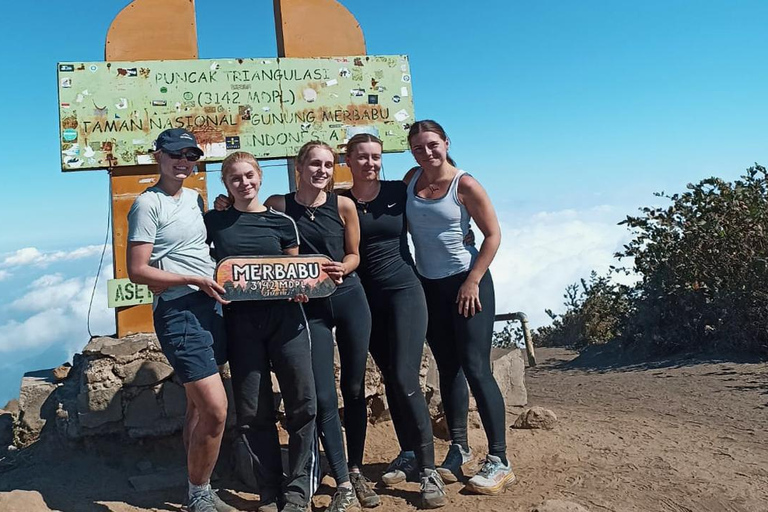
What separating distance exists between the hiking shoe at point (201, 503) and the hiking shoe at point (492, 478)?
4.65ft

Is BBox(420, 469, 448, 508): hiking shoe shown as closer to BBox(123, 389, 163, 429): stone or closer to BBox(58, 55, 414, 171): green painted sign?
BBox(123, 389, 163, 429): stone

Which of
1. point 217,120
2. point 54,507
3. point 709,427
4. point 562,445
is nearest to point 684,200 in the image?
point 709,427

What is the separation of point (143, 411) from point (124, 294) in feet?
2.84

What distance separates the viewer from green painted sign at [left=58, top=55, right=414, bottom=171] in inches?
196

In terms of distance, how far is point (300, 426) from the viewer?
11.3 ft

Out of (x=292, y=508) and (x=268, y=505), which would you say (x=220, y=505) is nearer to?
(x=268, y=505)

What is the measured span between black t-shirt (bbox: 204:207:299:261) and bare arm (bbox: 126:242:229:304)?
238mm

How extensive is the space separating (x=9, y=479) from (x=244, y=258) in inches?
107

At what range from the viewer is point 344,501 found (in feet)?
11.5

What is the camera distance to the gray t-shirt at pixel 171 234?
123 inches

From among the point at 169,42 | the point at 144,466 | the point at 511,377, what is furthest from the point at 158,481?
the point at 169,42

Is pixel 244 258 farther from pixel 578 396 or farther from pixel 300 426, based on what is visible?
pixel 578 396

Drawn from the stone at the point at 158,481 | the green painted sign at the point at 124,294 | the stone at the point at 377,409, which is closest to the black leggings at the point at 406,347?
the stone at the point at 377,409

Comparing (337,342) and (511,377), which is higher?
(337,342)
